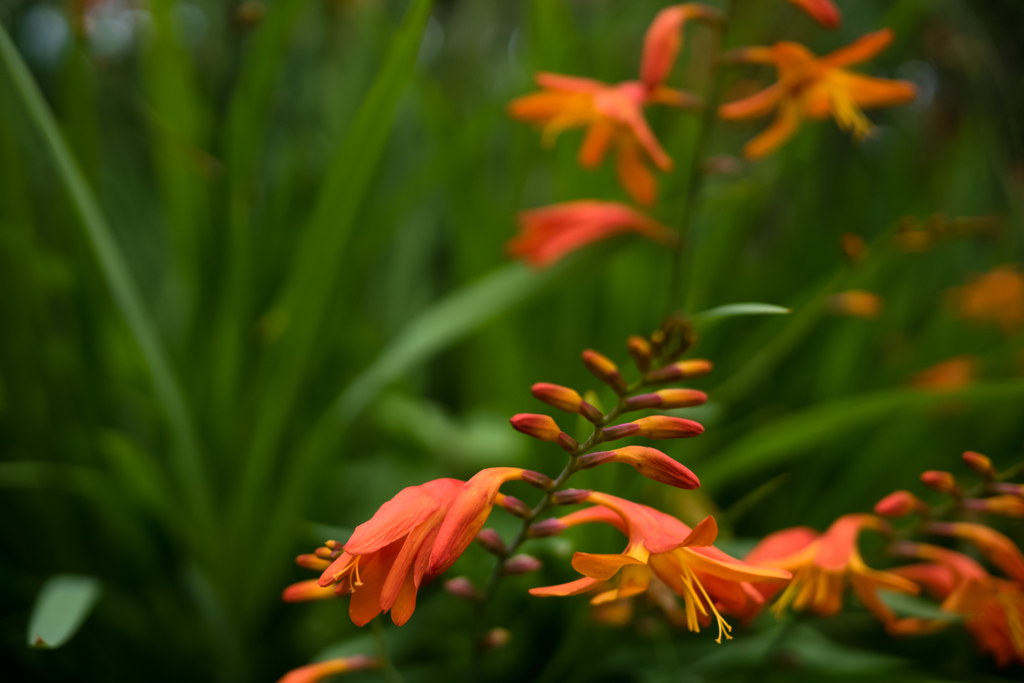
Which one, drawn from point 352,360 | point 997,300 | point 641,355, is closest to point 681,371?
point 641,355

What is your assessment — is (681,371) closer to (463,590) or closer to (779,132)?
(463,590)

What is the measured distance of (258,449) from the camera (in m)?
0.65

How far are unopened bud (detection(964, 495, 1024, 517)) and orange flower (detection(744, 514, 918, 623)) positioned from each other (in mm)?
61

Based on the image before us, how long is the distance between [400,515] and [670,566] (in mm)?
144

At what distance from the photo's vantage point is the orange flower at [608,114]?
1.83 ft

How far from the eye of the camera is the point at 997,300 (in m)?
0.97

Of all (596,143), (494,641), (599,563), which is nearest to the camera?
(599,563)

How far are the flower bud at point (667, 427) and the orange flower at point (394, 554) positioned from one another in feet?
0.32

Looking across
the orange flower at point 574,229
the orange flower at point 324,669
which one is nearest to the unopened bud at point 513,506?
the orange flower at point 324,669

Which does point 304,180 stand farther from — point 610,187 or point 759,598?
point 759,598

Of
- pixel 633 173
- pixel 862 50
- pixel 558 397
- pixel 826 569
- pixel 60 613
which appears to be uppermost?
pixel 862 50

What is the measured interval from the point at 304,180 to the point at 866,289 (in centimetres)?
94

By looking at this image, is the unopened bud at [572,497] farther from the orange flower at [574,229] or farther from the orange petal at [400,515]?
the orange flower at [574,229]

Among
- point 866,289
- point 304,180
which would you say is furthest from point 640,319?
point 304,180
